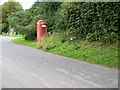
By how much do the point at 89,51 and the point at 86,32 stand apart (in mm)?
2564

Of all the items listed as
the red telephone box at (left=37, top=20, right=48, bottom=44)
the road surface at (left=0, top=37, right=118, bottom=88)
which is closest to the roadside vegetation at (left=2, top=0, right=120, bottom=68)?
the red telephone box at (left=37, top=20, right=48, bottom=44)

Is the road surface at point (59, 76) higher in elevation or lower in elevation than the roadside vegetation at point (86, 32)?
lower

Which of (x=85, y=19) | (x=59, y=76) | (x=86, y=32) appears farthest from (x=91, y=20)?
(x=59, y=76)

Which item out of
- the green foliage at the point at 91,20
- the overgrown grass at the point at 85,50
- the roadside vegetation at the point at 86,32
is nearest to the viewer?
the overgrown grass at the point at 85,50

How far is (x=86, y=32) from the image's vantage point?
16438 mm

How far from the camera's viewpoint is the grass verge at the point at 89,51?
38.8 feet

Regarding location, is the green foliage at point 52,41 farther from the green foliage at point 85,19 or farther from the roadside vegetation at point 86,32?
the green foliage at point 85,19

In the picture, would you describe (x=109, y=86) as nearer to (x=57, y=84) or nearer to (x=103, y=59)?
(x=57, y=84)

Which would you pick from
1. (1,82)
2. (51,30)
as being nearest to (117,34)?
(1,82)

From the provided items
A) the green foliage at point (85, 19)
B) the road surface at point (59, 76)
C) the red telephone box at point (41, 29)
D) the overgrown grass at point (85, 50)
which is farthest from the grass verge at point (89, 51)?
the red telephone box at point (41, 29)

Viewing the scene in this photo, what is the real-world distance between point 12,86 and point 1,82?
32.1 inches

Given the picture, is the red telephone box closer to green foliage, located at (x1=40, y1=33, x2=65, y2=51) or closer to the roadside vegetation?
the roadside vegetation

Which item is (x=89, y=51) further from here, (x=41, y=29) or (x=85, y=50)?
(x=41, y=29)

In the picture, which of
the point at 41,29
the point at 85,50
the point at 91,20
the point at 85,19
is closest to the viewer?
the point at 85,50
